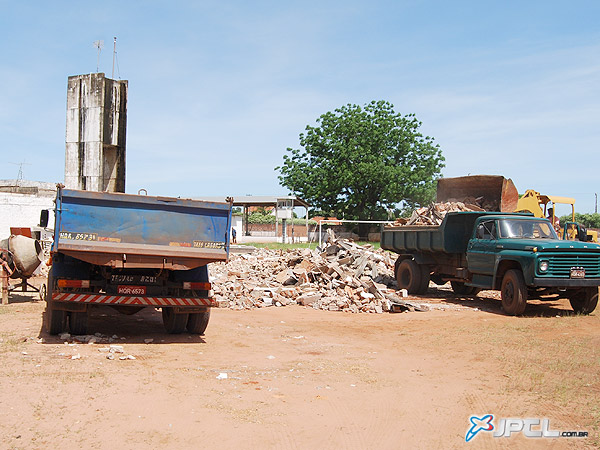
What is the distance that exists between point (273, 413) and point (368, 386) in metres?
1.66

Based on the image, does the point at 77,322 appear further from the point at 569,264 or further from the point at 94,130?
the point at 569,264

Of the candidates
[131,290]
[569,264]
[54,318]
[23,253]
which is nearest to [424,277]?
[569,264]

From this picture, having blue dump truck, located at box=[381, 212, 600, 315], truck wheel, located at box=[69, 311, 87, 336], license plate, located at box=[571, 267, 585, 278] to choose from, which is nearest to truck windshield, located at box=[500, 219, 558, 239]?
blue dump truck, located at box=[381, 212, 600, 315]

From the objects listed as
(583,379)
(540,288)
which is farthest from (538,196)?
(583,379)

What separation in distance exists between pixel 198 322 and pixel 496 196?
14114 millimetres

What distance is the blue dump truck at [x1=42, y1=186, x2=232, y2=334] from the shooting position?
8969mm

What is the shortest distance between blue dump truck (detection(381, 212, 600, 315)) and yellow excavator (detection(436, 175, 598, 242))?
4.39m

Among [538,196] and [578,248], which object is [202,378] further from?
[538,196]

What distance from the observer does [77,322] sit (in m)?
9.64

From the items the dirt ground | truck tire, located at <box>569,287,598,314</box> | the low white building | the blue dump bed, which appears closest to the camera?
the dirt ground

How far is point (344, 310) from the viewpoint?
49.5 feet

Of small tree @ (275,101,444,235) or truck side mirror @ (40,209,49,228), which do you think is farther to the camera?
small tree @ (275,101,444,235)

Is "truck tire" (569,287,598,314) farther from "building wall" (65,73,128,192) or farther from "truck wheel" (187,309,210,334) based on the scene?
"building wall" (65,73,128,192)

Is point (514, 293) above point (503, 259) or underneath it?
underneath
